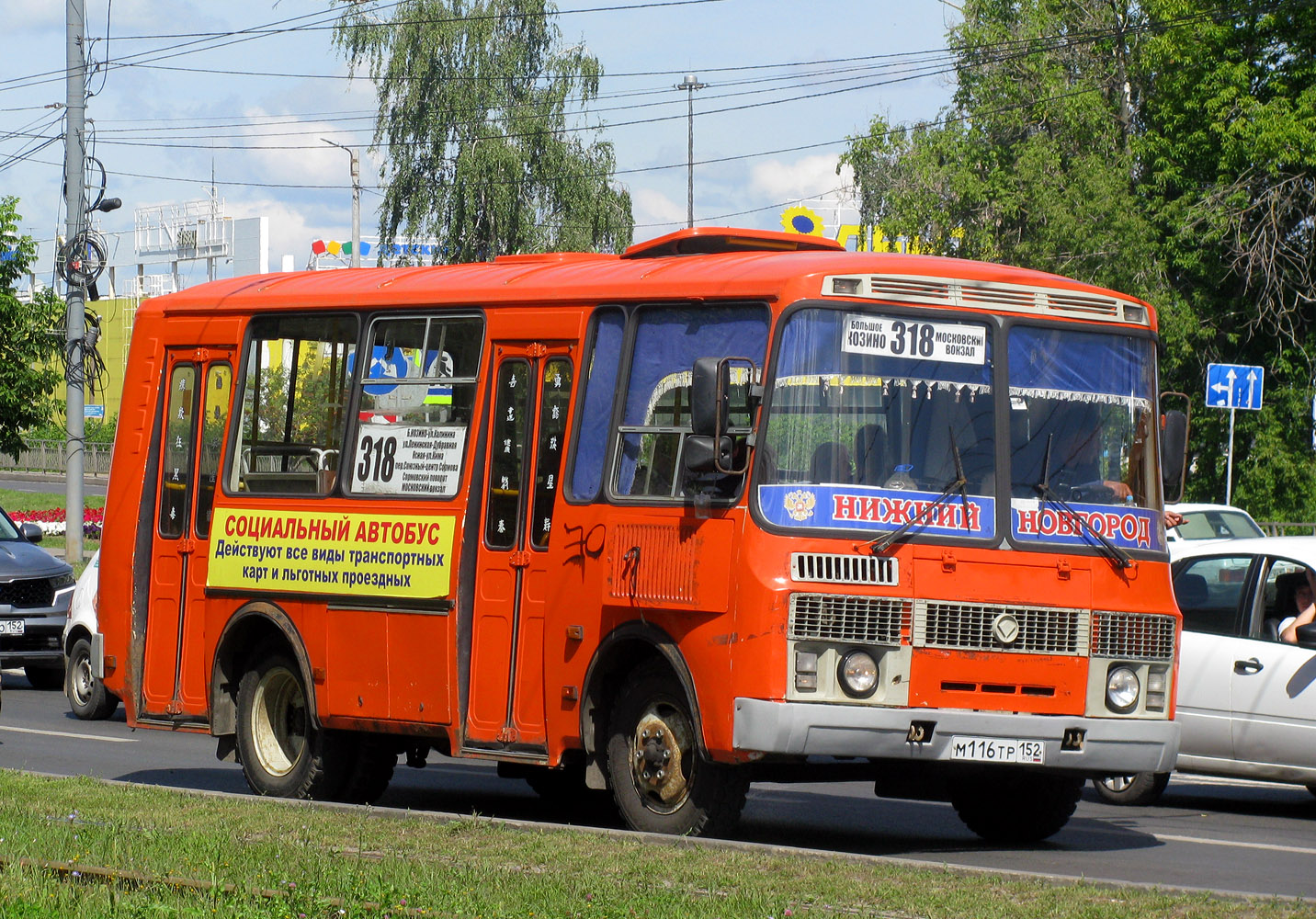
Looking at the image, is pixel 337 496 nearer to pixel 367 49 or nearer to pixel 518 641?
pixel 518 641

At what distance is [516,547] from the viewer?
34.2 ft

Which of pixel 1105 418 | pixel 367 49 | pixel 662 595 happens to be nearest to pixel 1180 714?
pixel 1105 418

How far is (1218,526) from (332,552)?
15472mm

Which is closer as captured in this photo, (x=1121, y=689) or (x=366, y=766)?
(x=1121, y=689)

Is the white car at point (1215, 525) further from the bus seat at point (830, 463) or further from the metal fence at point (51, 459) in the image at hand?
the metal fence at point (51, 459)

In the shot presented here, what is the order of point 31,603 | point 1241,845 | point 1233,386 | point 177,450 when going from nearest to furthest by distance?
1. point 1241,845
2. point 177,450
3. point 31,603
4. point 1233,386

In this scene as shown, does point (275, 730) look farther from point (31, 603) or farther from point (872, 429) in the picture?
point (31, 603)

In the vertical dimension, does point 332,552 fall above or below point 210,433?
below

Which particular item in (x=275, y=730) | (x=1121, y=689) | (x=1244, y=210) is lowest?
(x=275, y=730)

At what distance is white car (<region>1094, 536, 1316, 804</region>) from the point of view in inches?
467

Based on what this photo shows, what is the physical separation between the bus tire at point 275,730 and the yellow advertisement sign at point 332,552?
548 millimetres

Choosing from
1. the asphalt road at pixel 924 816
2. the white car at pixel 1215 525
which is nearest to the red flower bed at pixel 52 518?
the white car at pixel 1215 525

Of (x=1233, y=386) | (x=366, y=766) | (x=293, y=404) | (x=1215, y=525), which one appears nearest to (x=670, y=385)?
(x=293, y=404)

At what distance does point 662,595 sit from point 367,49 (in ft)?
142
